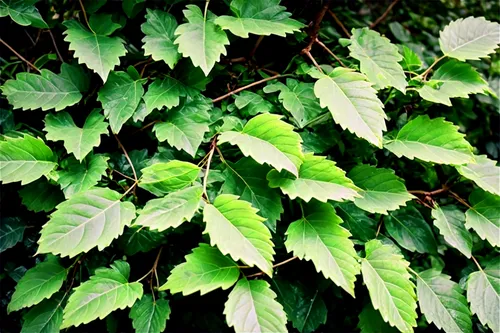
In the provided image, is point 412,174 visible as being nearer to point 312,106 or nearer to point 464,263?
point 464,263

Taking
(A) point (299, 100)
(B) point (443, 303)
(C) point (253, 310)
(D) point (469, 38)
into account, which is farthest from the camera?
(D) point (469, 38)

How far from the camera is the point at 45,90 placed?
48.9 inches

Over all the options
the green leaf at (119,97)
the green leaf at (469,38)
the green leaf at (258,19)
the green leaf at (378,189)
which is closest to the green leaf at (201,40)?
the green leaf at (258,19)

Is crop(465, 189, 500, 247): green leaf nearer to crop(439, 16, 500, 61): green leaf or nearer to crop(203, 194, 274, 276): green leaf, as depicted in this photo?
crop(439, 16, 500, 61): green leaf

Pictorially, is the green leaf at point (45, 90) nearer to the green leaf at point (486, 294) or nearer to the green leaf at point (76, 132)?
the green leaf at point (76, 132)

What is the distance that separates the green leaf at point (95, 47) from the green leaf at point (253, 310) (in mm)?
650

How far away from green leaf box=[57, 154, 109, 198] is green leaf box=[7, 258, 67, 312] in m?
0.22

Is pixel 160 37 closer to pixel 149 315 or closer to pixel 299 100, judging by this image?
pixel 299 100

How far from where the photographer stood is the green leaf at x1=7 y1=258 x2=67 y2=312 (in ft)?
3.75

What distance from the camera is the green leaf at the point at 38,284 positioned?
1.14 metres

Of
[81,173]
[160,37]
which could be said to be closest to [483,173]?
[160,37]

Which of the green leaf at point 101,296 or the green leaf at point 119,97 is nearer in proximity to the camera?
the green leaf at point 101,296

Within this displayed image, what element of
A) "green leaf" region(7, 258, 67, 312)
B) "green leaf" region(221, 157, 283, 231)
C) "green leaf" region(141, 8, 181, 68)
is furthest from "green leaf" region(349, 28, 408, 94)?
"green leaf" region(7, 258, 67, 312)

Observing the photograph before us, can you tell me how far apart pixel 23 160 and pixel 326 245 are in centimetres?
80
